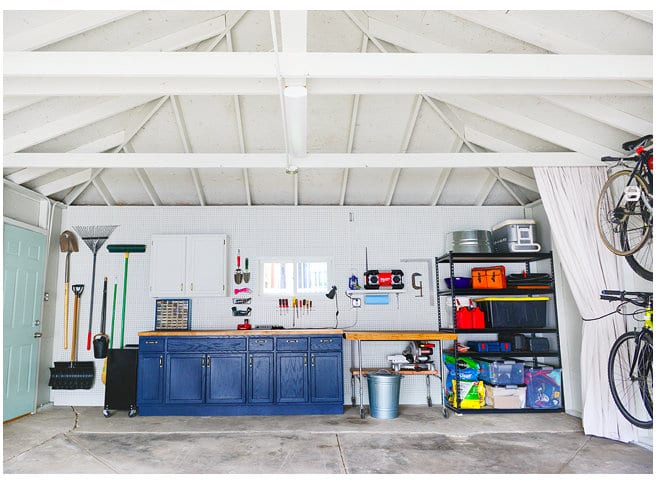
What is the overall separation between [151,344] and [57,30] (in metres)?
3.98

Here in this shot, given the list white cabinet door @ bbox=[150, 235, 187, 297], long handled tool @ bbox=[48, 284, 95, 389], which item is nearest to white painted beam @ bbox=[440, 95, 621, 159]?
white cabinet door @ bbox=[150, 235, 187, 297]

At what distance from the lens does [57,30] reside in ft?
12.9

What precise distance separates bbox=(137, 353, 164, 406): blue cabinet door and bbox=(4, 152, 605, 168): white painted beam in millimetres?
2618

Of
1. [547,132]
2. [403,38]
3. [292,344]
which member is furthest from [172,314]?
[547,132]

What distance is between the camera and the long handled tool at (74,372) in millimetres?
7000

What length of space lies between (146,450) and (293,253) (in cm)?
350

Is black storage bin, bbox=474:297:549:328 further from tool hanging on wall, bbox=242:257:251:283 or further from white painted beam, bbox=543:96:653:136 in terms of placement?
tool hanging on wall, bbox=242:257:251:283

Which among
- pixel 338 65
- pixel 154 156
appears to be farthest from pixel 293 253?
pixel 338 65

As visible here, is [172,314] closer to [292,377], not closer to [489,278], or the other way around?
[292,377]

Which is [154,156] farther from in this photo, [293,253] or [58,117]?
[293,253]

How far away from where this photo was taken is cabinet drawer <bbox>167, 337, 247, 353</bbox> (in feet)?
21.6

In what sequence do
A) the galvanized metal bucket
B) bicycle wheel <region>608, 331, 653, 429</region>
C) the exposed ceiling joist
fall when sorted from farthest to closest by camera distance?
the galvanized metal bucket
bicycle wheel <region>608, 331, 653, 429</region>
the exposed ceiling joist

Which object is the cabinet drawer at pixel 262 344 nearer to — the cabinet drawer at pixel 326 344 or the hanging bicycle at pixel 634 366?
the cabinet drawer at pixel 326 344
